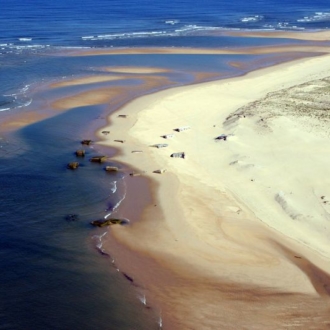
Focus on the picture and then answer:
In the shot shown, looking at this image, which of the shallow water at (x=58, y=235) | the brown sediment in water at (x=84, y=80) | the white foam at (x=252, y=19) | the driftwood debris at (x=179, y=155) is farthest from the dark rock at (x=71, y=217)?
the white foam at (x=252, y=19)

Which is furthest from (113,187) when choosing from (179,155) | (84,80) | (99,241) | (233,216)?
(84,80)

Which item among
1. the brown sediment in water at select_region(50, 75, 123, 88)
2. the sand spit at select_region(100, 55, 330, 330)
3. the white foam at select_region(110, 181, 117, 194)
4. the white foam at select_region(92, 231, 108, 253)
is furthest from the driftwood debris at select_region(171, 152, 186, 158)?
the brown sediment in water at select_region(50, 75, 123, 88)

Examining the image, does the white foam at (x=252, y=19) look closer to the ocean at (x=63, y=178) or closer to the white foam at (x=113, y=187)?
the ocean at (x=63, y=178)

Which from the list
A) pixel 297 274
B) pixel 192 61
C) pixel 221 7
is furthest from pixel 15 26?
pixel 297 274

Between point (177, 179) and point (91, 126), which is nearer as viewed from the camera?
point (177, 179)

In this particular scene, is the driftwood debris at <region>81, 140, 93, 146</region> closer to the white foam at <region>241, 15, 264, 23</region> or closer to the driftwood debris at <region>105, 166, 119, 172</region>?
the driftwood debris at <region>105, 166, 119, 172</region>

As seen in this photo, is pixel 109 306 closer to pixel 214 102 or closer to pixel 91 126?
pixel 91 126
